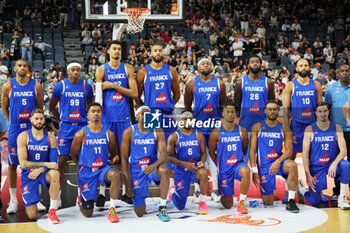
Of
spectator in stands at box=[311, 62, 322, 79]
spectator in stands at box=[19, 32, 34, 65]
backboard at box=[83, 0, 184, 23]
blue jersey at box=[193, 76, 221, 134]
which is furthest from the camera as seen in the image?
spectator in stands at box=[311, 62, 322, 79]

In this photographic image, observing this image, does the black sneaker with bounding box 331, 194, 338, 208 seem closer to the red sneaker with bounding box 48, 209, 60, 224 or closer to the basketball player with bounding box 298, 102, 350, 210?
the basketball player with bounding box 298, 102, 350, 210

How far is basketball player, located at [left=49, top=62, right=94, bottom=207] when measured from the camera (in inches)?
267

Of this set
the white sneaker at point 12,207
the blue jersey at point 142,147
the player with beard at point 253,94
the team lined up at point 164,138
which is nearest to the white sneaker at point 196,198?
the team lined up at point 164,138

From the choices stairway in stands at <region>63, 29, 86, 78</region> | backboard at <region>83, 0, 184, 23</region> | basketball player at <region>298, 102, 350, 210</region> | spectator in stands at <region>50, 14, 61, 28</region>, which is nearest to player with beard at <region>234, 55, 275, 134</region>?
basketball player at <region>298, 102, 350, 210</region>

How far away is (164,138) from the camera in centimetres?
647

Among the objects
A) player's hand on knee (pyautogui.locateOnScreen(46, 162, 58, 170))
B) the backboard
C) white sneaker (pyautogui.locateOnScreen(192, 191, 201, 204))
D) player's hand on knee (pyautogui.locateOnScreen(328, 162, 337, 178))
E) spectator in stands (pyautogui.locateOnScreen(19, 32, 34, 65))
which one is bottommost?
white sneaker (pyautogui.locateOnScreen(192, 191, 201, 204))

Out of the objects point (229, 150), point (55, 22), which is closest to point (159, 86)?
point (229, 150)

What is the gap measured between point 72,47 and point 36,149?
1157cm

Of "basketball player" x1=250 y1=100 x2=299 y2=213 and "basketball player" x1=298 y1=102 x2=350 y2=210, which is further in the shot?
"basketball player" x1=298 y1=102 x2=350 y2=210

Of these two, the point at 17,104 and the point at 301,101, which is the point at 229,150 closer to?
the point at 301,101

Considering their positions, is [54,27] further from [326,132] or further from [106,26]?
[326,132]

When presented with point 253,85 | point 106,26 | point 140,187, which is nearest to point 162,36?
point 106,26

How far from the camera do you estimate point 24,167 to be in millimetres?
6219

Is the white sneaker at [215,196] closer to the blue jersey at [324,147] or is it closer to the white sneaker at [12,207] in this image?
the blue jersey at [324,147]
